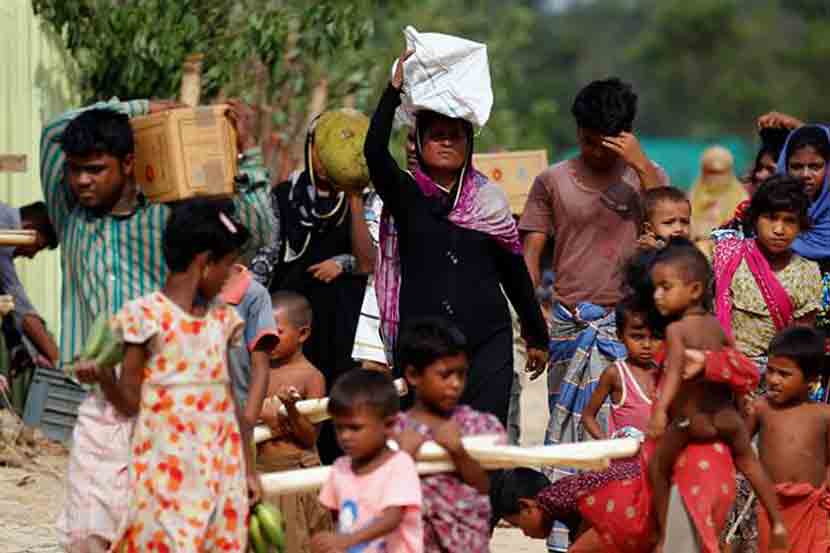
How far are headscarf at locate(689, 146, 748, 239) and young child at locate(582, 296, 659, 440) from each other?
11.1 metres

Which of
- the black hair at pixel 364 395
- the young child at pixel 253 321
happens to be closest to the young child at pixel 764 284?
the young child at pixel 253 321

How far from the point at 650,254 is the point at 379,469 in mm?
1551

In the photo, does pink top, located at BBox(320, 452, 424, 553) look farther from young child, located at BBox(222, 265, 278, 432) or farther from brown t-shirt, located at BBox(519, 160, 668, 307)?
Result: brown t-shirt, located at BBox(519, 160, 668, 307)

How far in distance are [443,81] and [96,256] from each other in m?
1.64

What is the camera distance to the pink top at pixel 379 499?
6352 millimetres

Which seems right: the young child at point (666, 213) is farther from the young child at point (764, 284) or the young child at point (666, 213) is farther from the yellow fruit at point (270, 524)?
the yellow fruit at point (270, 524)

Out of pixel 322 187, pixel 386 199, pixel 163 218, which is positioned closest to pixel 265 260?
pixel 322 187

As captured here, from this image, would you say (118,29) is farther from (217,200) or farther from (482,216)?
(217,200)

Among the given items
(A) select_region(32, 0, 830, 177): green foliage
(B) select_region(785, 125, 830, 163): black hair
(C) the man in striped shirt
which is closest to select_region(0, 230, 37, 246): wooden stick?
(C) the man in striped shirt

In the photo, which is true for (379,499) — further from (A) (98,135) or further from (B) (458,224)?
(B) (458,224)

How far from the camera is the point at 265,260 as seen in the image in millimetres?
9766

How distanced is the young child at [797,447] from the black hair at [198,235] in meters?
2.45

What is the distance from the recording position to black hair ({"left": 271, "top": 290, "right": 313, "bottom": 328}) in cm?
892

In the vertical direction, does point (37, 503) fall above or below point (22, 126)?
below
